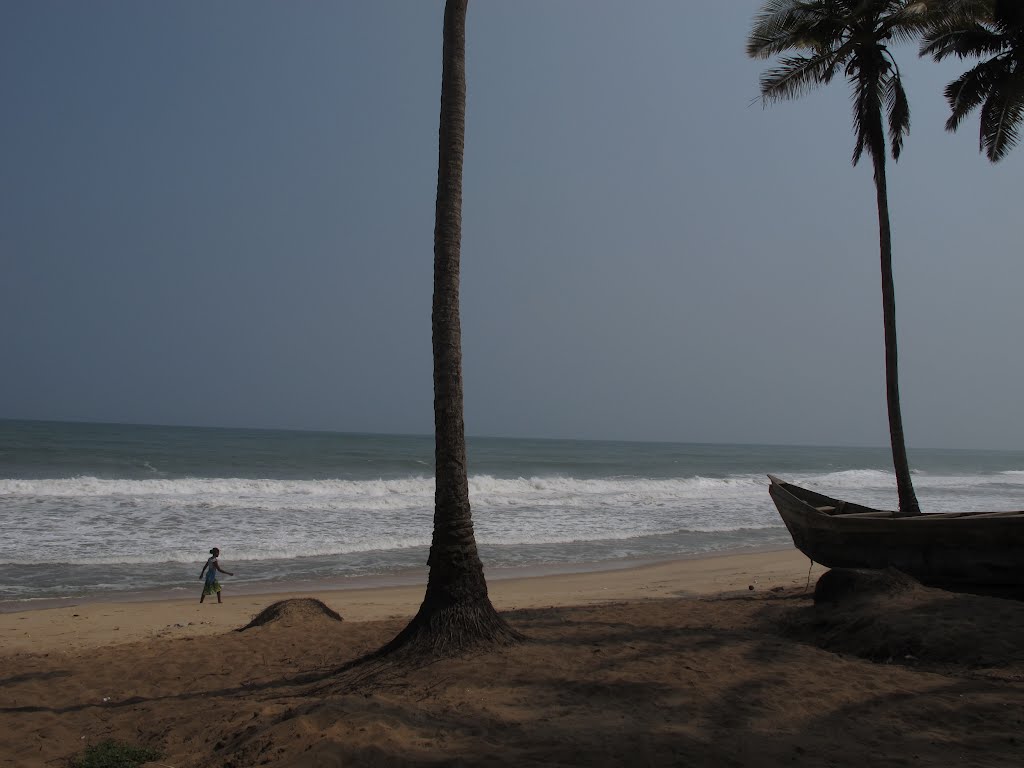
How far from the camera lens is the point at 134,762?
4547 millimetres

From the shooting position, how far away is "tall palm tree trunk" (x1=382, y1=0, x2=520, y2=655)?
20.8 ft

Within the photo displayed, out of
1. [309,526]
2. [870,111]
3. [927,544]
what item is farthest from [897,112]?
[309,526]

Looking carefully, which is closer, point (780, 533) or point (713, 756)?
point (713, 756)

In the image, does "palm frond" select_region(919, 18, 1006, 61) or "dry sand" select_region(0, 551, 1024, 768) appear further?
"palm frond" select_region(919, 18, 1006, 61)

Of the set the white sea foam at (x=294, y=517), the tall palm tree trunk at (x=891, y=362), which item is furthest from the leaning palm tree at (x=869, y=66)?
the white sea foam at (x=294, y=517)

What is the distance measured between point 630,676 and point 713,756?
1.60 m

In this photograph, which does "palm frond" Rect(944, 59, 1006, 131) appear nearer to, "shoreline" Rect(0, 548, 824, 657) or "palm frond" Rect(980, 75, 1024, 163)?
"palm frond" Rect(980, 75, 1024, 163)

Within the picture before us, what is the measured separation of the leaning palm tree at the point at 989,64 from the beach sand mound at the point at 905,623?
8.94 metres

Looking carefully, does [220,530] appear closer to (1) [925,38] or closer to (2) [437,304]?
(2) [437,304]

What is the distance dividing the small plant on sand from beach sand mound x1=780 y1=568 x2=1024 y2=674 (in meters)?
5.90

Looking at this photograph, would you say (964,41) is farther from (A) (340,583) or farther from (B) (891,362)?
(A) (340,583)

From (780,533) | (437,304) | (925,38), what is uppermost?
(925,38)

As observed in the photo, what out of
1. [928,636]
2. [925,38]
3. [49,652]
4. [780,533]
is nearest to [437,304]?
[928,636]

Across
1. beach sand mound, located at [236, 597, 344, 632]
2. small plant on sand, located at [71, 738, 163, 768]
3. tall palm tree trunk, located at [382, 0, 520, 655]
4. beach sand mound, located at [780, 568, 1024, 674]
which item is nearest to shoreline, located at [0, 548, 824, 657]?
beach sand mound, located at [236, 597, 344, 632]
